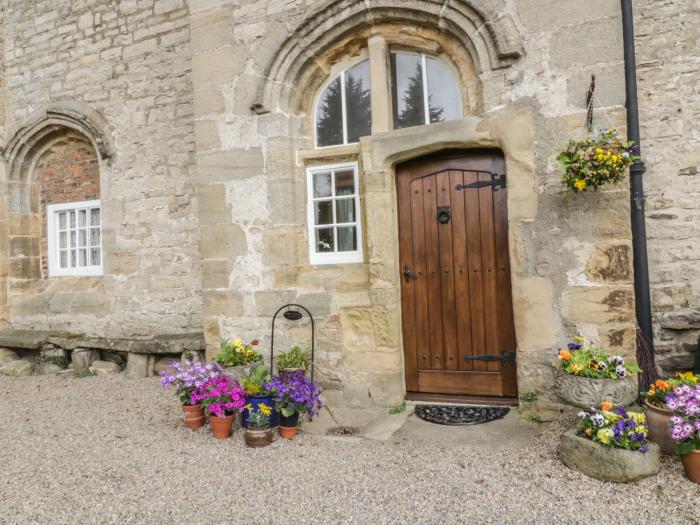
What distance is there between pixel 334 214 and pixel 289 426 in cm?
201

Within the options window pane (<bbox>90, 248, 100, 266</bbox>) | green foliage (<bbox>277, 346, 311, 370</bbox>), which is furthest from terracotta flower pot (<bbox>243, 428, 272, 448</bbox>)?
window pane (<bbox>90, 248, 100, 266</bbox>)

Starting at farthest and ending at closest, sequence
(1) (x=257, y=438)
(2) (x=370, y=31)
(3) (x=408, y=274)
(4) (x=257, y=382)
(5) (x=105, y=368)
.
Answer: (5) (x=105, y=368), (2) (x=370, y=31), (3) (x=408, y=274), (4) (x=257, y=382), (1) (x=257, y=438)

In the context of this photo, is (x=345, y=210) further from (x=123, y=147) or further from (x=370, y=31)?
(x=123, y=147)

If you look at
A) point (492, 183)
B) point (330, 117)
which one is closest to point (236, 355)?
point (330, 117)

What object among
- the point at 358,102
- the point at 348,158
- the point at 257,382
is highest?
the point at 358,102

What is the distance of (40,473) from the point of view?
322 cm

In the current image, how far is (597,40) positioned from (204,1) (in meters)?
3.67

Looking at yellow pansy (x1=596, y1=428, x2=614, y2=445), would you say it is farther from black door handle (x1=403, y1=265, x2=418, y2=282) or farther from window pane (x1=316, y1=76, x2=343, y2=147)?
window pane (x1=316, y1=76, x2=343, y2=147)

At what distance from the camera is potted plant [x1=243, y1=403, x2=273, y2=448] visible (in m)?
3.54

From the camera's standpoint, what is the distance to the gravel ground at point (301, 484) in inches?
100

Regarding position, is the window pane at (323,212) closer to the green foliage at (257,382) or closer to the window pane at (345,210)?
the window pane at (345,210)

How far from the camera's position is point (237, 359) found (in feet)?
13.9

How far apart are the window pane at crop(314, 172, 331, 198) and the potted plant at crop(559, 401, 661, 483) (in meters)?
2.93

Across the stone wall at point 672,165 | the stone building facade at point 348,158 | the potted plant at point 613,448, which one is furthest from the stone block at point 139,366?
the stone wall at point 672,165
